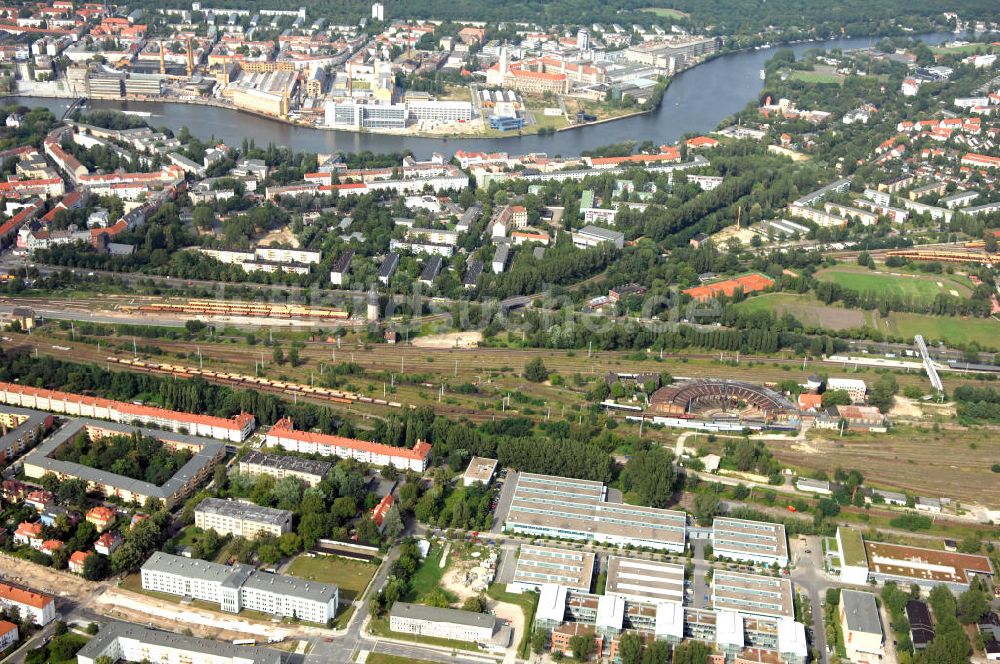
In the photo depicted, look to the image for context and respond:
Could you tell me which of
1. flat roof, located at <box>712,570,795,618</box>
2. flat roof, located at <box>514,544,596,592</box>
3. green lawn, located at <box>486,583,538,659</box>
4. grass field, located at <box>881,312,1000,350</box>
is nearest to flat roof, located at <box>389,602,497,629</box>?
green lawn, located at <box>486,583,538,659</box>

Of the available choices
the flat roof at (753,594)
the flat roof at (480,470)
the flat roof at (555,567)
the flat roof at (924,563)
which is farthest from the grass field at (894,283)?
the flat roof at (555,567)

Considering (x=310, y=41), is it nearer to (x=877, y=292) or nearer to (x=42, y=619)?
(x=877, y=292)

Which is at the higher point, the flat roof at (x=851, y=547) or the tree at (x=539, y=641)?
the flat roof at (x=851, y=547)

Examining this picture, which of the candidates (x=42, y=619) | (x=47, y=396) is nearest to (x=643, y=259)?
(x=47, y=396)

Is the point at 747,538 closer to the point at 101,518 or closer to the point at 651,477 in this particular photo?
the point at 651,477

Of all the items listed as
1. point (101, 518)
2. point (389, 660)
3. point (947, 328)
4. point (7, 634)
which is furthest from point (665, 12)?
point (7, 634)

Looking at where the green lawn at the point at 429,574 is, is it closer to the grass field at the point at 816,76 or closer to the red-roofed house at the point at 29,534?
the red-roofed house at the point at 29,534
